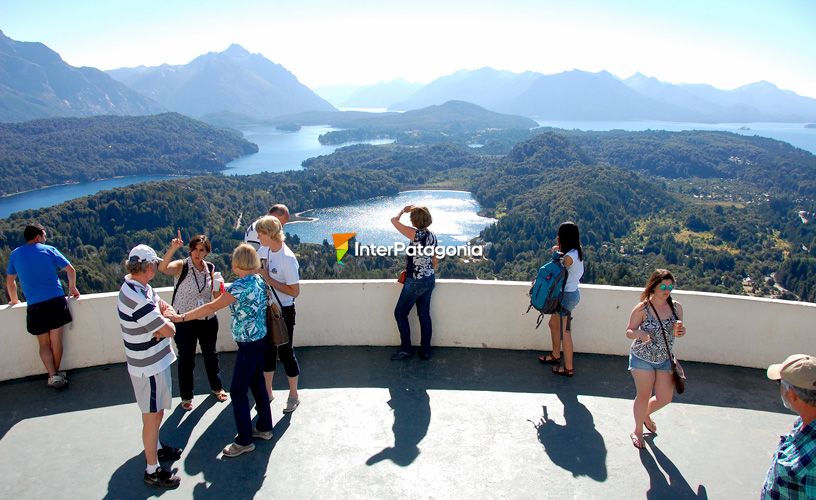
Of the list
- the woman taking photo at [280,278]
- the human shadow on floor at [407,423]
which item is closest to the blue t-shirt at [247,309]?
the woman taking photo at [280,278]

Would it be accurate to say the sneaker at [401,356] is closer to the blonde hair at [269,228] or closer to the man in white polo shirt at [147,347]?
the blonde hair at [269,228]

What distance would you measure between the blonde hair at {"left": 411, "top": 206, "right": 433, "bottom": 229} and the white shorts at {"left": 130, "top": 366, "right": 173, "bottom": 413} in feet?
6.94

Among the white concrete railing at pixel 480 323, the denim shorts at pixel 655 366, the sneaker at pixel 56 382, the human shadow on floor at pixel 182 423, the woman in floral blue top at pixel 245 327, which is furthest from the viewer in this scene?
the white concrete railing at pixel 480 323

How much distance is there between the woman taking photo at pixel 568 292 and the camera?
4.04 meters

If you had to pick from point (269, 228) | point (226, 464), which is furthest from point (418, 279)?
point (226, 464)

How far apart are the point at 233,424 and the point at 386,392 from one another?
1130 mm

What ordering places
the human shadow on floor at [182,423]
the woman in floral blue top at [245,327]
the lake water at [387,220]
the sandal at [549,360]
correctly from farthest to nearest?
the lake water at [387,220] < the sandal at [549,360] < the human shadow on floor at [182,423] < the woman in floral blue top at [245,327]

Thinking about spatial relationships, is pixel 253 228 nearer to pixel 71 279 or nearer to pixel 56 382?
pixel 71 279

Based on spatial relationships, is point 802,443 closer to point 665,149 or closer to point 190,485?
point 190,485

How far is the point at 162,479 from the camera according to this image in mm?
2955

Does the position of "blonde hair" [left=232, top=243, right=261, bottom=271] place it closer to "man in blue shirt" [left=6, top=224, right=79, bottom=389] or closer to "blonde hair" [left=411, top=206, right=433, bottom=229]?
"blonde hair" [left=411, top=206, right=433, bottom=229]

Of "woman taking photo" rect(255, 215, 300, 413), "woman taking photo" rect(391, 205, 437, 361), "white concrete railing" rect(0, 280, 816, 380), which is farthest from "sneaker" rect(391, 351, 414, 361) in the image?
"woman taking photo" rect(255, 215, 300, 413)

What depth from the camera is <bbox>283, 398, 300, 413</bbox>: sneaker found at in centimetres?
373

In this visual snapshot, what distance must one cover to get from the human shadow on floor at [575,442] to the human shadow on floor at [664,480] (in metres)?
0.26
